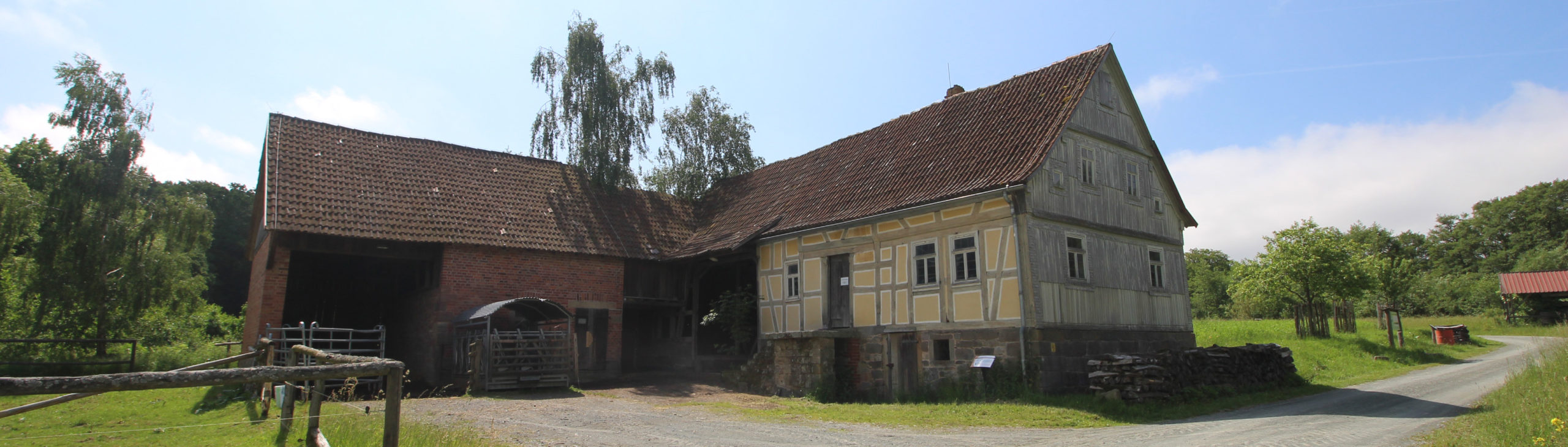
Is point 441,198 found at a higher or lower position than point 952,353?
higher

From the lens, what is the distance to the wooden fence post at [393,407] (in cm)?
603

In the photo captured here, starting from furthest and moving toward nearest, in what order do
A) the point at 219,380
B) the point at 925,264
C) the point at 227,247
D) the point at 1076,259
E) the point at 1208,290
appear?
the point at 1208,290 < the point at 227,247 < the point at 925,264 < the point at 1076,259 < the point at 219,380

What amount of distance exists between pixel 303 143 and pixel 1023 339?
18272mm

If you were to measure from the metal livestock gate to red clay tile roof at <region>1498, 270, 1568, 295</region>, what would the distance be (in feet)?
136

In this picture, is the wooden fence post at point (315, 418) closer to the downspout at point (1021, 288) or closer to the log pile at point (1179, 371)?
the downspout at point (1021, 288)

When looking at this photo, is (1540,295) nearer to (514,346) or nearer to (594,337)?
(594,337)

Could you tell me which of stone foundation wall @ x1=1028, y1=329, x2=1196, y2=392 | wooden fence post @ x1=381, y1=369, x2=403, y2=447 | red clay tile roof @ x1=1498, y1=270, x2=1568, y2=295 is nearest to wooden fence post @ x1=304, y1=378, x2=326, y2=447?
wooden fence post @ x1=381, y1=369, x2=403, y2=447

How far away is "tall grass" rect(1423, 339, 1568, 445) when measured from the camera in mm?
8273

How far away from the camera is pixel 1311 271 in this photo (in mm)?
25984

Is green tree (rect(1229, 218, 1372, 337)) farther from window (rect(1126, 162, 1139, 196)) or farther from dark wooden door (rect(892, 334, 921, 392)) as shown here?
dark wooden door (rect(892, 334, 921, 392))

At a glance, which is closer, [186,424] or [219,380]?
[219,380]

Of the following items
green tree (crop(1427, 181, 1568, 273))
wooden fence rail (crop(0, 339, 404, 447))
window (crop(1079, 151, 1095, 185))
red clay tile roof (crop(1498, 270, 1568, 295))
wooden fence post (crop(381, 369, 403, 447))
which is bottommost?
wooden fence post (crop(381, 369, 403, 447))

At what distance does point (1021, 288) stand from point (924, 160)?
15.8 feet

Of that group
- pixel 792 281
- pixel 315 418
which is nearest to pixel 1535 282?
pixel 792 281
